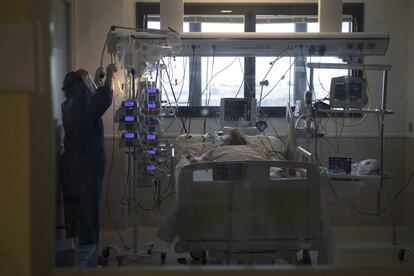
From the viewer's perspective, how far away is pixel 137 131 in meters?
3.34

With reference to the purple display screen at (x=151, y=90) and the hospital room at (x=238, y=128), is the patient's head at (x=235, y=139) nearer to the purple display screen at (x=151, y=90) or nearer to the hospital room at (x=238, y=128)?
the hospital room at (x=238, y=128)

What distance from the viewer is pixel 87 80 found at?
3209 mm

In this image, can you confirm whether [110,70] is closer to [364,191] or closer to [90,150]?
[90,150]

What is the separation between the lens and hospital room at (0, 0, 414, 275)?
91.7 inches

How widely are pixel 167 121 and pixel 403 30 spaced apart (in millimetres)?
1645

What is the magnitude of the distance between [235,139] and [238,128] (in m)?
0.17

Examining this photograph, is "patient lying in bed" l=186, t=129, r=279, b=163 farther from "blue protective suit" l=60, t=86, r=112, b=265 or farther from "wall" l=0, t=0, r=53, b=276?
"wall" l=0, t=0, r=53, b=276

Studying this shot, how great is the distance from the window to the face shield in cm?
55

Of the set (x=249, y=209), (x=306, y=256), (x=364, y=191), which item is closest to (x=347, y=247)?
(x=306, y=256)

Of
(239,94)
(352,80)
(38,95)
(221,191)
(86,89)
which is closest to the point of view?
(38,95)

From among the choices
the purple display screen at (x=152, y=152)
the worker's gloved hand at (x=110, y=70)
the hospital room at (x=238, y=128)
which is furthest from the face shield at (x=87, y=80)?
the purple display screen at (x=152, y=152)

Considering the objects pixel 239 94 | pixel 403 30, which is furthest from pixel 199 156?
pixel 403 30

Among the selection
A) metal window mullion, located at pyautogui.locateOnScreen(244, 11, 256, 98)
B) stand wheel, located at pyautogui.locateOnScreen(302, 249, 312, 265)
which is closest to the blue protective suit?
metal window mullion, located at pyautogui.locateOnScreen(244, 11, 256, 98)

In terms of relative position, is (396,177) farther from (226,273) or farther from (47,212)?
(47,212)
